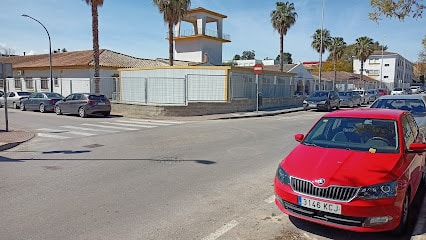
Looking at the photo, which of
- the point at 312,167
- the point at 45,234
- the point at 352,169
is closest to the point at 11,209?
the point at 45,234

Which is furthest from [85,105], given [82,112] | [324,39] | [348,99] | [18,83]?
[324,39]

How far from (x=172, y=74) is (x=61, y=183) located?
56.4 ft

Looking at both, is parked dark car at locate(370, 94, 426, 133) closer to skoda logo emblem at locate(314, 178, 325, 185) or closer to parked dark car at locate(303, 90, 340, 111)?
skoda logo emblem at locate(314, 178, 325, 185)

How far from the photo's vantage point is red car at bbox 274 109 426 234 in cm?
366

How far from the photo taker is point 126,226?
429 cm

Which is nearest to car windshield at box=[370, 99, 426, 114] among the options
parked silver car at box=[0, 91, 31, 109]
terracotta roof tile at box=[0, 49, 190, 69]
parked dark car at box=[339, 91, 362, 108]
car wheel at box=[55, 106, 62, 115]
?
car wheel at box=[55, 106, 62, 115]

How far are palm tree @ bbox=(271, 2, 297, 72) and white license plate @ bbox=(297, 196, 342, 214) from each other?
125ft

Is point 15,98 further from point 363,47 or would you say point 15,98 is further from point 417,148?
point 363,47

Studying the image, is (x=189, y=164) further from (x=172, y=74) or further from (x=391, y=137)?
(x=172, y=74)

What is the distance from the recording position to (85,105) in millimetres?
19656

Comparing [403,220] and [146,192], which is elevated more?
[403,220]

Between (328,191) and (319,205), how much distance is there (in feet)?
0.64

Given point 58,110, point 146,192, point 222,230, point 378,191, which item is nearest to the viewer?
point 378,191

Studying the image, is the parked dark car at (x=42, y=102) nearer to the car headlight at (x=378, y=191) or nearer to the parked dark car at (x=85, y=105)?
the parked dark car at (x=85, y=105)
